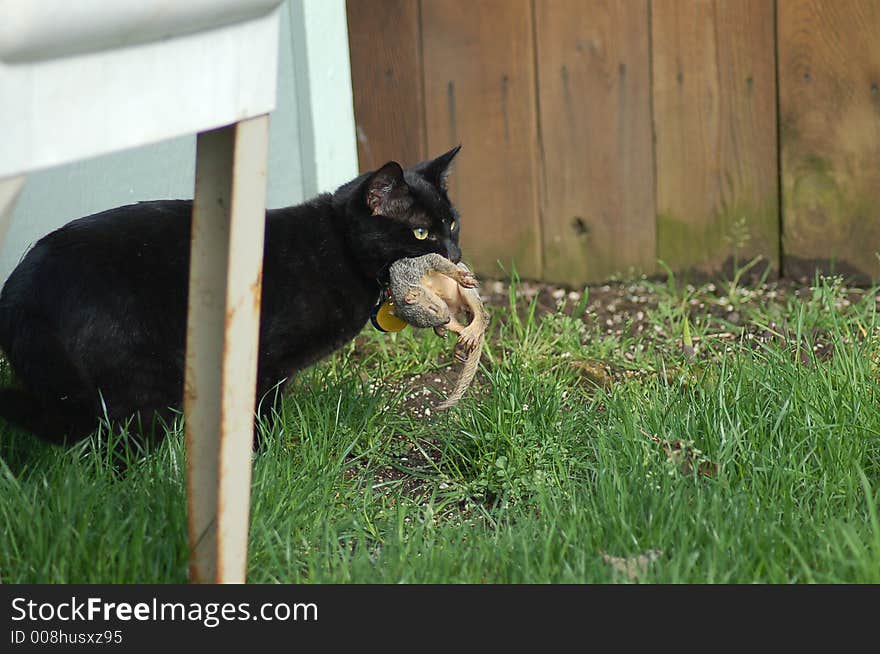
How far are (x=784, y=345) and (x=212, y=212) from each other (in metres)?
1.69

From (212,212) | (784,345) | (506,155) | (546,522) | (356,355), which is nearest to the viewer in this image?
(212,212)

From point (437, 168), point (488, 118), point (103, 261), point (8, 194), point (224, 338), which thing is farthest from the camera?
point (488, 118)

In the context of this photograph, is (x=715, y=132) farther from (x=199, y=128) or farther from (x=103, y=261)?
(x=199, y=128)

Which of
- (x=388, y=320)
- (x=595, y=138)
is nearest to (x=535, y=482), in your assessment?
(x=388, y=320)

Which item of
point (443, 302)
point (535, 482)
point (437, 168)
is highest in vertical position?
point (437, 168)

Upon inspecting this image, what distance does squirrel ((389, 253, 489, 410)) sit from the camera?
220 cm

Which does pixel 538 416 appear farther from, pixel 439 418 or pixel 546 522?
pixel 546 522

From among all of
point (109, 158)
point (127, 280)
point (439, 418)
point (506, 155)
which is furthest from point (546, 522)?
point (506, 155)

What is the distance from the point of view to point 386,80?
343 centimetres

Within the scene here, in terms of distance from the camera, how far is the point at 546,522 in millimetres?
1796

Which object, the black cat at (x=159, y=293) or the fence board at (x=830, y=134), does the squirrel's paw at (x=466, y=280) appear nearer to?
the black cat at (x=159, y=293)

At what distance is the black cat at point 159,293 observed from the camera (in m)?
2.06

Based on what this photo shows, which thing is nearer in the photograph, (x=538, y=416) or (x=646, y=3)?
(x=538, y=416)

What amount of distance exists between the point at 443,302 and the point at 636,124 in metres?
1.41
